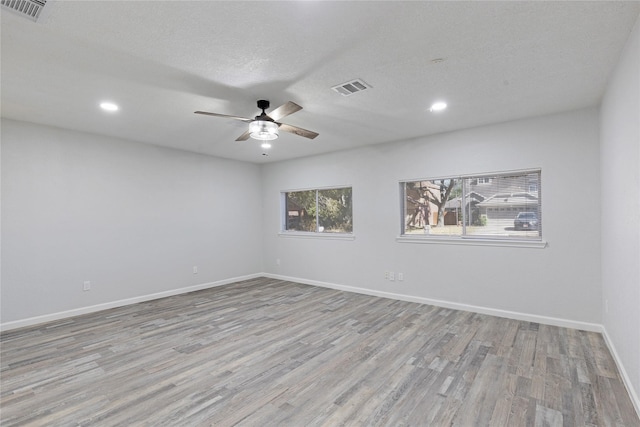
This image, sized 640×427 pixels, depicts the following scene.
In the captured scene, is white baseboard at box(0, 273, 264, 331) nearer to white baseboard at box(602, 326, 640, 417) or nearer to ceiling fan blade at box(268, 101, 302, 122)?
ceiling fan blade at box(268, 101, 302, 122)

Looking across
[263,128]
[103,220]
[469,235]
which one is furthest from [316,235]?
[103,220]

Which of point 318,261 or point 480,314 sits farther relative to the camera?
point 318,261

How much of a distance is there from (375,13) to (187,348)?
3477 millimetres

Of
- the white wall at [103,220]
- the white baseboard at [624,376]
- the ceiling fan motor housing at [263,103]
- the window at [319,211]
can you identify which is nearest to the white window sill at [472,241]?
the white baseboard at [624,376]

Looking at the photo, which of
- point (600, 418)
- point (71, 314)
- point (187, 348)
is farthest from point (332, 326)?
point (71, 314)

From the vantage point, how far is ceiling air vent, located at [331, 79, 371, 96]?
9.47 feet

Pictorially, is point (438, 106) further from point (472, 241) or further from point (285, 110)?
point (472, 241)

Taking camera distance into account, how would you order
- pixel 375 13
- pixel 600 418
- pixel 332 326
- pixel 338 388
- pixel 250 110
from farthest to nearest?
1. pixel 332 326
2. pixel 250 110
3. pixel 338 388
4. pixel 600 418
5. pixel 375 13

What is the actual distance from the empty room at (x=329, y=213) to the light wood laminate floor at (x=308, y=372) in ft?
0.09

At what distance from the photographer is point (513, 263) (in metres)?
4.06

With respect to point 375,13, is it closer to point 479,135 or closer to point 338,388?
point 338,388

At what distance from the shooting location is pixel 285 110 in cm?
297

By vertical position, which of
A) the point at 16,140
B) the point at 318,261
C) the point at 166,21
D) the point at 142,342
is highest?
the point at 166,21

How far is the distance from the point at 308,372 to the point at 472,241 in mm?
3005
